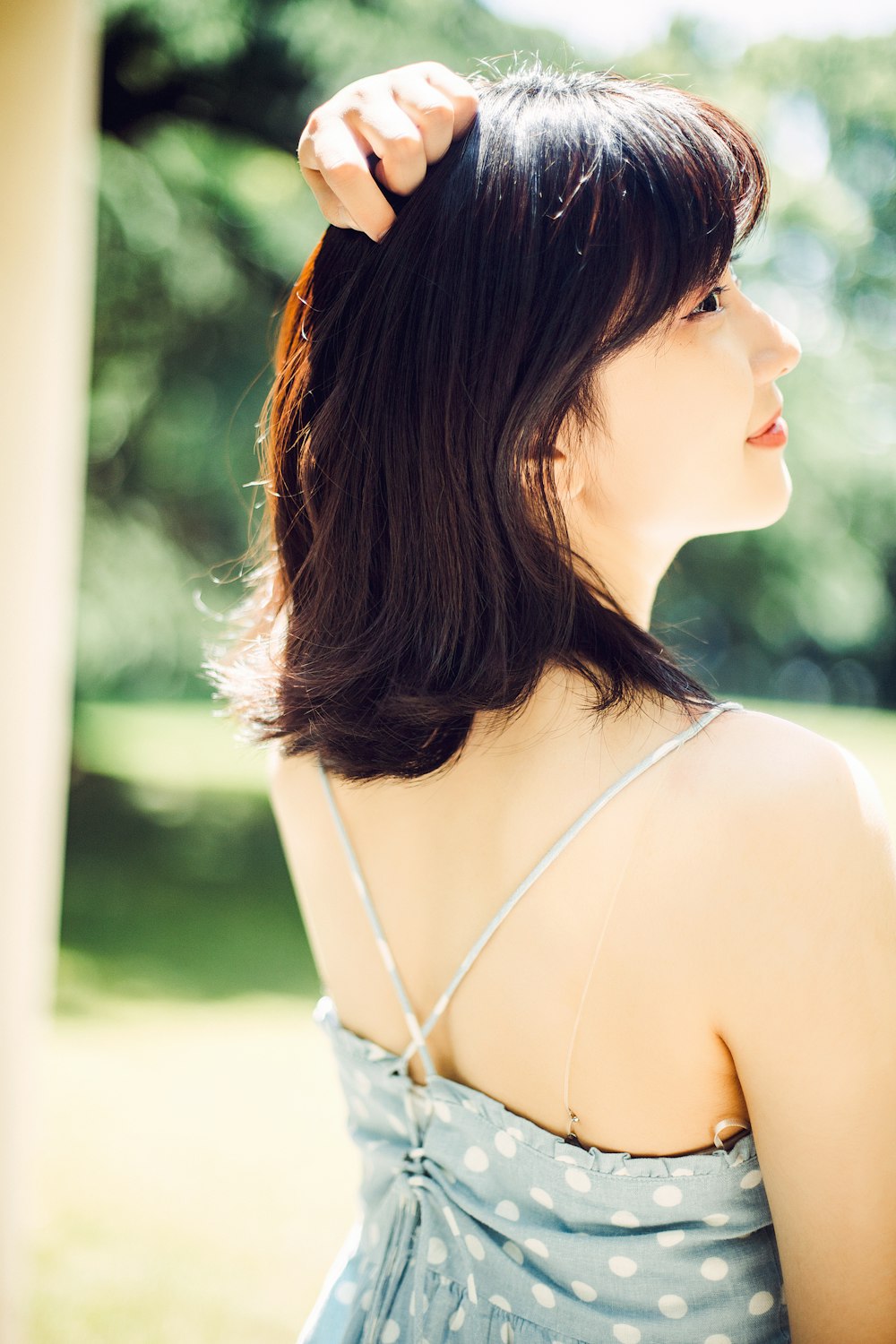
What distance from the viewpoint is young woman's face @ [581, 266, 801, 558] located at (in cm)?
109

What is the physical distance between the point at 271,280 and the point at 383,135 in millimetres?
6046

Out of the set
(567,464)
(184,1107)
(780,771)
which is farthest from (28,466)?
(184,1107)

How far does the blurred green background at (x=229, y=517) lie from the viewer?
3.74 meters

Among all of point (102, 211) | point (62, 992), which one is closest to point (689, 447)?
point (62, 992)

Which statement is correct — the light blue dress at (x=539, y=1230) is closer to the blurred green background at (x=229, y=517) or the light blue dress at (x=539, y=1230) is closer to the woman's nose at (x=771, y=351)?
the woman's nose at (x=771, y=351)

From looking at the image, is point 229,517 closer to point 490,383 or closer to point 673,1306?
point 490,383

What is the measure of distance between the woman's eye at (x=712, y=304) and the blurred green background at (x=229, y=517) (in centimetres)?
290

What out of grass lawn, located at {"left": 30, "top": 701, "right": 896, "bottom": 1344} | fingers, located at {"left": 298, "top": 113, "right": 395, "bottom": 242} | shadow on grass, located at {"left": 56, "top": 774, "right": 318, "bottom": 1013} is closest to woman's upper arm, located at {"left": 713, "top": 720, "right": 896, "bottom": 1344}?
fingers, located at {"left": 298, "top": 113, "right": 395, "bottom": 242}

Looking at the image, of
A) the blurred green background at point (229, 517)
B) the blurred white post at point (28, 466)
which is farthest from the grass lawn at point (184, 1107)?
the blurred white post at point (28, 466)

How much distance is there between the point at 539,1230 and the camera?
1.07 metres

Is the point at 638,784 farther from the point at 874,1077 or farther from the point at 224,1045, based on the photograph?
the point at 224,1045

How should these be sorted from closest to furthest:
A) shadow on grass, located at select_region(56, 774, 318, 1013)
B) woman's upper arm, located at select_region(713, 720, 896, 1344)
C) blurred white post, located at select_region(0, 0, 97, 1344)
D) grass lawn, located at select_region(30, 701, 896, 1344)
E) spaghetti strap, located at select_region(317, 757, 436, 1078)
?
1. woman's upper arm, located at select_region(713, 720, 896, 1344)
2. spaghetti strap, located at select_region(317, 757, 436, 1078)
3. blurred white post, located at select_region(0, 0, 97, 1344)
4. grass lawn, located at select_region(30, 701, 896, 1344)
5. shadow on grass, located at select_region(56, 774, 318, 1013)

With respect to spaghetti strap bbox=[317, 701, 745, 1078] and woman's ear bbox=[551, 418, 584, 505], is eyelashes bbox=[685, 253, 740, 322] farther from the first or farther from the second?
spaghetti strap bbox=[317, 701, 745, 1078]

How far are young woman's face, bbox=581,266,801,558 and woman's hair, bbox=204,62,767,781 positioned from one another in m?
0.03
